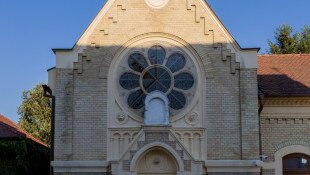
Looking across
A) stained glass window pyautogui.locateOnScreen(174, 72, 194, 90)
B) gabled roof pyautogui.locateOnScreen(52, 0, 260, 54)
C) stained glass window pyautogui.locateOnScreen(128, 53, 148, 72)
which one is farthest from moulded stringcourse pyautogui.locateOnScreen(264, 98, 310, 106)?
stained glass window pyautogui.locateOnScreen(128, 53, 148, 72)

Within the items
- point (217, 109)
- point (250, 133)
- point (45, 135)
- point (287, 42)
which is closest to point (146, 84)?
point (217, 109)

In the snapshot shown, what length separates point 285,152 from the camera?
21.4 meters

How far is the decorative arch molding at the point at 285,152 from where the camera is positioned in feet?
69.8

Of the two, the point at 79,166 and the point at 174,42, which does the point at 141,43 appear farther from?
the point at 79,166

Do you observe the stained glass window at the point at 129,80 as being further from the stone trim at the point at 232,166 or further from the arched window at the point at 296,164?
the arched window at the point at 296,164

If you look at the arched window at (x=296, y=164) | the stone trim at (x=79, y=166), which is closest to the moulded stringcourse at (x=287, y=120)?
the arched window at (x=296, y=164)

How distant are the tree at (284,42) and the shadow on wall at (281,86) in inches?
797

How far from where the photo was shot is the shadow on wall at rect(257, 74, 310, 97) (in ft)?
71.5

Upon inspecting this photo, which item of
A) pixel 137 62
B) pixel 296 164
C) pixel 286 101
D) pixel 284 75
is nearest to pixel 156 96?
pixel 137 62

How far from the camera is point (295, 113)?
21.6 m

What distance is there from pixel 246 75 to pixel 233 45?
116cm

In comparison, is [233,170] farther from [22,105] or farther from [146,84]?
[22,105]

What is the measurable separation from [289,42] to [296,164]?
2409cm

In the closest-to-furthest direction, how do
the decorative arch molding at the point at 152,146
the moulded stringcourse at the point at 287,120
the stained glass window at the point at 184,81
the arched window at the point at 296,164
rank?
the decorative arch molding at the point at 152,146, the stained glass window at the point at 184,81, the arched window at the point at 296,164, the moulded stringcourse at the point at 287,120
